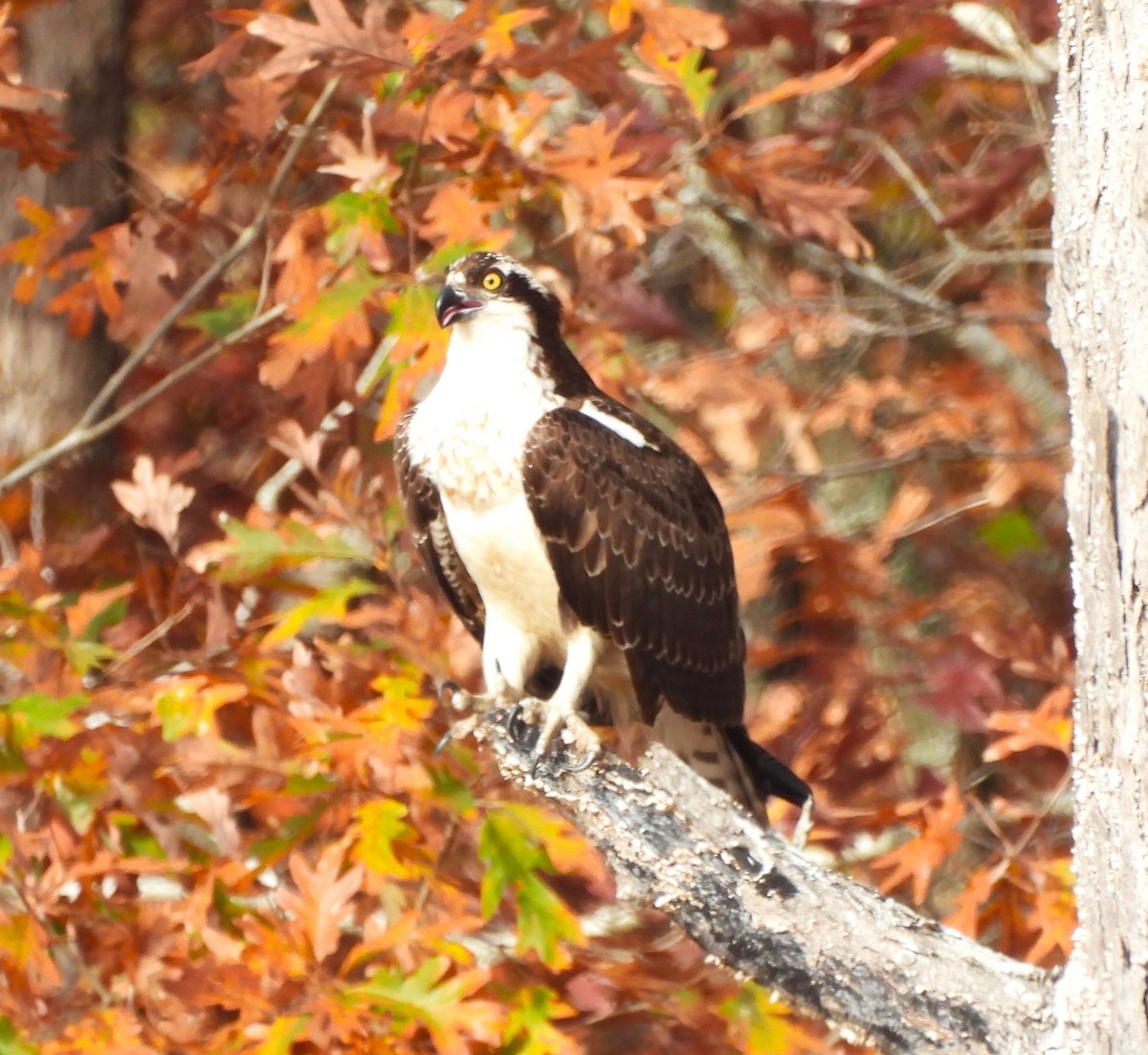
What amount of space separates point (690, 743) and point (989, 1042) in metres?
1.81

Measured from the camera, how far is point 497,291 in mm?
3936

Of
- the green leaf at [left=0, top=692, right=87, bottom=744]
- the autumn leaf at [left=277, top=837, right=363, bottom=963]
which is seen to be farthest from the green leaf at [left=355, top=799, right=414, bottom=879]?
the green leaf at [left=0, top=692, right=87, bottom=744]

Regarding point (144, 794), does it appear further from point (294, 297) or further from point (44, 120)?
point (44, 120)

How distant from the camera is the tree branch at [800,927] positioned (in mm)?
2762

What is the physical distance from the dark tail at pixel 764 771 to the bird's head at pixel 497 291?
3.70ft

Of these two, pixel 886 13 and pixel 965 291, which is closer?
pixel 886 13

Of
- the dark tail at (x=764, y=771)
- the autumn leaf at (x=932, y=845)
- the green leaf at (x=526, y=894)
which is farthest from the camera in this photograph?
the autumn leaf at (x=932, y=845)

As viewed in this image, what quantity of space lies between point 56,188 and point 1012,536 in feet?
10.8

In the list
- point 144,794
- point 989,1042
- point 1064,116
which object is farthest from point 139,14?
point 989,1042

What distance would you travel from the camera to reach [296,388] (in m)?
4.53

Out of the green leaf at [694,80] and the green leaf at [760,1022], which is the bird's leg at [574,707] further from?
the green leaf at [694,80]

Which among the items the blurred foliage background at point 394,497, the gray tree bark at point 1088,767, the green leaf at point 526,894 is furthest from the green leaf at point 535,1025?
the gray tree bark at point 1088,767

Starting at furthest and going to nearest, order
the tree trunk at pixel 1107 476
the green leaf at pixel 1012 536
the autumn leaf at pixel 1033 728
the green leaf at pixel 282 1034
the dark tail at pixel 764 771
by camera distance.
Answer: the green leaf at pixel 1012 536
the autumn leaf at pixel 1033 728
the dark tail at pixel 764 771
the green leaf at pixel 282 1034
the tree trunk at pixel 1107 476

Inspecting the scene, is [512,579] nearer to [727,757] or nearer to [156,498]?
[727,757]
